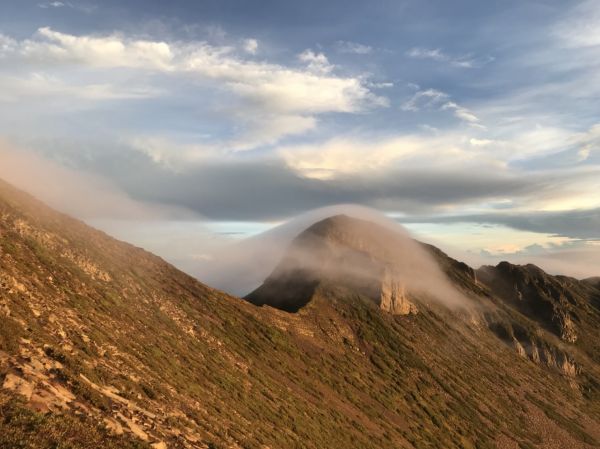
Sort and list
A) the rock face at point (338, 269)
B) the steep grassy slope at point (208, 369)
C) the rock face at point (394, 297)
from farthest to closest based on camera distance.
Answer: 1. the rock face at point (394, 297)
2. the rock face at point (338, 269)
3. the steep grassy slope at point (208, 369)

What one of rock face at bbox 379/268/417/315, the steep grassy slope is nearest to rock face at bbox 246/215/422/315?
rock face at bbox 379/268/417/315

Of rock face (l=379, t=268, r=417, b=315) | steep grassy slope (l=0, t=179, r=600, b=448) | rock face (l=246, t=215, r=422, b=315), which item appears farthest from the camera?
rock face (l=379, t=268, r=417, b=315)

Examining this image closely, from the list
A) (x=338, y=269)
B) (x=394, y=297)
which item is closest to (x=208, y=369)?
(x=338, y=269)

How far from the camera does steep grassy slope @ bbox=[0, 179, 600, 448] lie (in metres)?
24.2

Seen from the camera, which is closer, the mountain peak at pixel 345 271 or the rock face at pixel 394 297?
the mountain peak at pixel 345 271

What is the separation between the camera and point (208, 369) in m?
51.6

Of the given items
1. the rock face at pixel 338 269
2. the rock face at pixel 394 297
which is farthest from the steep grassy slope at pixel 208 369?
the rock face at pixel 338 269

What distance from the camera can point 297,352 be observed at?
86188mm

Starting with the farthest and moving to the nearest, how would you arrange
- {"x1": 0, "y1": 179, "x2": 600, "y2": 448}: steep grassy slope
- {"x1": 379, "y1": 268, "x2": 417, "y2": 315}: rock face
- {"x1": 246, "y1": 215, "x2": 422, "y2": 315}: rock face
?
{"x1": 379, "y1": 268, "x2": 417, "y2": 315}: rock face
{"x1": 246, "y1": 215, "x2": 422, "y2": 315}: rock face
{"x1": 0, "y1": 179, "x2": 600, "y2": 448}: steep grassy slope

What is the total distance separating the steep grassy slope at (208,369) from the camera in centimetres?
2416

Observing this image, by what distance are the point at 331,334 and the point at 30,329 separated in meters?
87.3

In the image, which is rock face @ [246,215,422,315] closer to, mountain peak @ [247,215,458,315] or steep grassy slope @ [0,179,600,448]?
mountain peak @ [247,215,458,315]

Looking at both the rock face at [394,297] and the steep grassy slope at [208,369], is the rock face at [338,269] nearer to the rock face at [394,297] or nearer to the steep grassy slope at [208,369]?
the rock face at [394,297]

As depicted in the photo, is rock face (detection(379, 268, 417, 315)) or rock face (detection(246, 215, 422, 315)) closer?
rock face (detection(246, 215, 422, 315))
